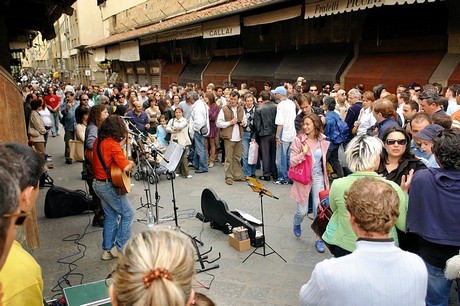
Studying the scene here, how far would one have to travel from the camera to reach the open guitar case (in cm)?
546

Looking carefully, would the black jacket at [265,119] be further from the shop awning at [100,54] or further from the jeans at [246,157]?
the shop awning at [100,54]

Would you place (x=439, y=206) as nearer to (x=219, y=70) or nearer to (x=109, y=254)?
(x=109, y=254)

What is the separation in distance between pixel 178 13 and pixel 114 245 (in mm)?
21863

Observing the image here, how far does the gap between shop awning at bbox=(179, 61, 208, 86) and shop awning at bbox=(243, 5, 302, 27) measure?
7.69m

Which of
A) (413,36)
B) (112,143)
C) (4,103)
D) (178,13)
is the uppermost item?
(178,13)

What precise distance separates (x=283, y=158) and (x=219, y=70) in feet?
39.7

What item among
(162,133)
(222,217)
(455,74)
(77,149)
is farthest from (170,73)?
(222,217)

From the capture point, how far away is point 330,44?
13.2m

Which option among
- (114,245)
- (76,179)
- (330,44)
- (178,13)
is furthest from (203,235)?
(178,13)

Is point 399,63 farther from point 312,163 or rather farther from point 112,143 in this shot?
point 112,143

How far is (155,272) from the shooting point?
138 cm

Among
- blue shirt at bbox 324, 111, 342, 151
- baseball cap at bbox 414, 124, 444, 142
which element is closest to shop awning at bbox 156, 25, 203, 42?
blue shirt at bbox 324, 111, 342, 151

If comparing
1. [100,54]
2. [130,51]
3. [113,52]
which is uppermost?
[100,54]

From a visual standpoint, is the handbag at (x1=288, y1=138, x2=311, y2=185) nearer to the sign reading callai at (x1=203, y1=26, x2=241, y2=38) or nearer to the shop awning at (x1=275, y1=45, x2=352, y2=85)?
the shop awning at (x1=275, y1=45, x2=352, y2=85)
